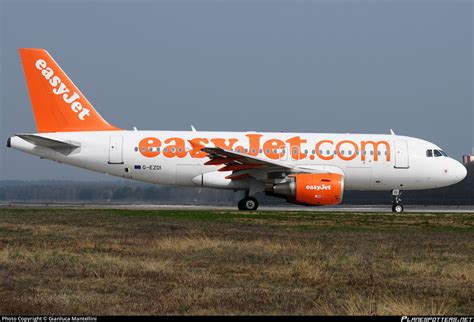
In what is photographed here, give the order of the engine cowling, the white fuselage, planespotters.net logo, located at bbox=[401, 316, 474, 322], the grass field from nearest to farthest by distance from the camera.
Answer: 1. planespotters.net logo, located at bbox=[401, 316, 474, 322]
2. the grass field
3. the engine cowling
4. the white fuselage

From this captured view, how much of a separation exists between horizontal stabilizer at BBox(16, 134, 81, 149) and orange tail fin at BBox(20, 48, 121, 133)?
41.9 inches

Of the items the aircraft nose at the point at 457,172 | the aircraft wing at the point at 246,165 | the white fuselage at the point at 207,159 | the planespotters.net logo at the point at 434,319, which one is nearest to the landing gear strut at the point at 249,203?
the white fuselage at the point at 207,159

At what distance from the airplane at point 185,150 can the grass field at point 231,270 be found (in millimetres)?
11412

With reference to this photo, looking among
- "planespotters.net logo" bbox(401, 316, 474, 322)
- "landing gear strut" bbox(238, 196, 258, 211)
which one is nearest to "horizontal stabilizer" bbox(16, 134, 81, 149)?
"landing gear strut" bbox(238, 196, 258, 211)

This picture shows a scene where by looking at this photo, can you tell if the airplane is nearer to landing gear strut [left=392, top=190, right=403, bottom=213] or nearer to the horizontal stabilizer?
the horizontal stabilizer

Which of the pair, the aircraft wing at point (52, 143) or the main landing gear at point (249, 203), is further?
the main landing gear at point (249, 203)

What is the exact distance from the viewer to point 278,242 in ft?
58.9

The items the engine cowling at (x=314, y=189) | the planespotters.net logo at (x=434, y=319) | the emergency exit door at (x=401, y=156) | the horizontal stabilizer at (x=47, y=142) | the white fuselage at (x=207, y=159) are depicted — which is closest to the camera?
the planespotters.net logo at (x=434, y=319)

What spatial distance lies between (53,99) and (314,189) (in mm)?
13923

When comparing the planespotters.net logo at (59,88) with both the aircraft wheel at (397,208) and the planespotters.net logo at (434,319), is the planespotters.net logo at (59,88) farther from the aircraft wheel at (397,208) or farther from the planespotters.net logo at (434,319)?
the planespotters.net logo at (434,319)

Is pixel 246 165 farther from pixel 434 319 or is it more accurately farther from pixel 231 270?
pixel 434 319

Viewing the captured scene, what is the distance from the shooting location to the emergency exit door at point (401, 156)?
36.0 metres

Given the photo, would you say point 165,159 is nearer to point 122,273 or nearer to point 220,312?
point 122,273

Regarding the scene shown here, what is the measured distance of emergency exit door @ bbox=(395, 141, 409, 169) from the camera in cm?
3603
